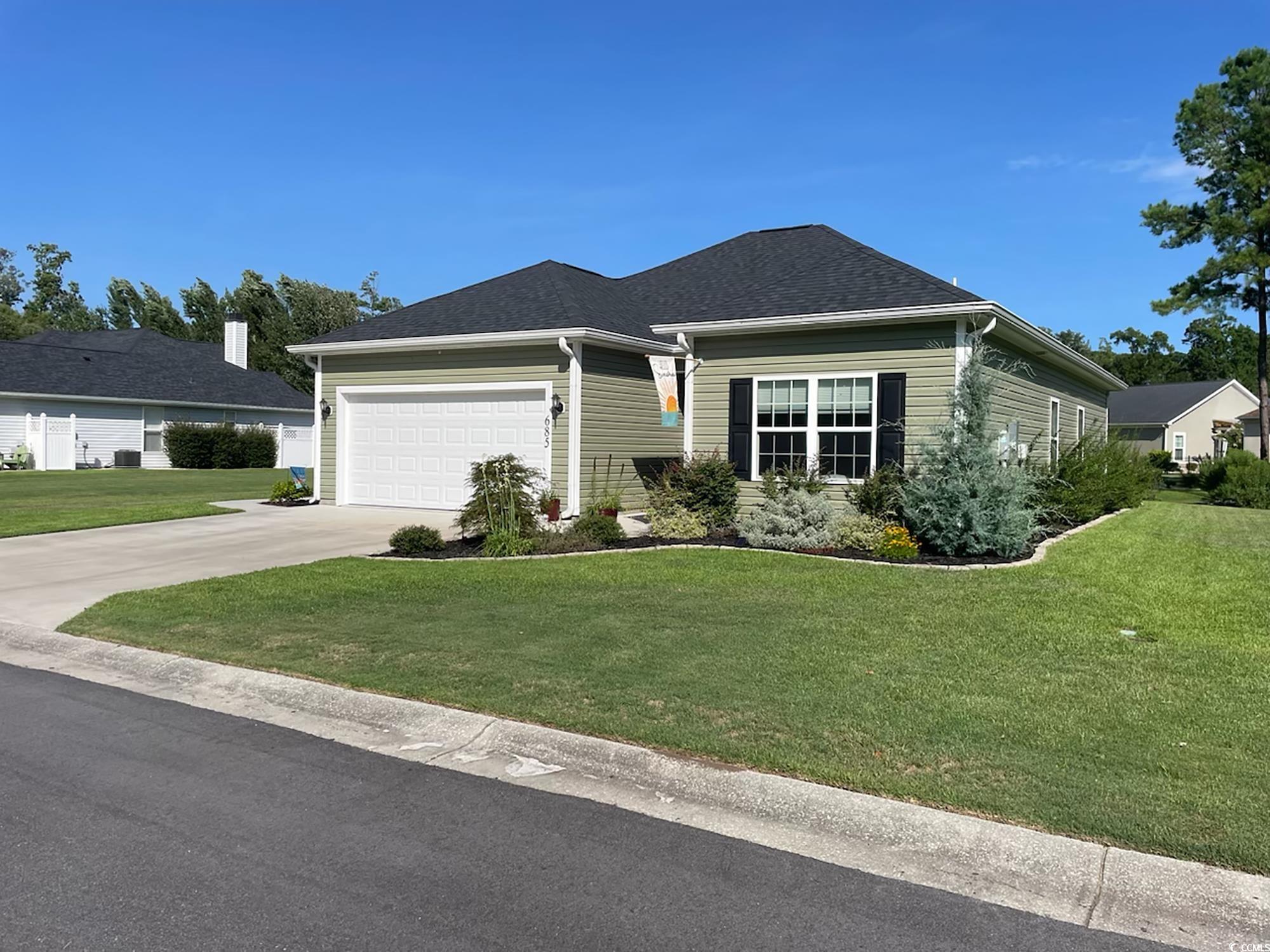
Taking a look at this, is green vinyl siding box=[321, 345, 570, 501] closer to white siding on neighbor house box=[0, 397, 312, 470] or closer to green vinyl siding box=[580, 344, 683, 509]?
green vinyl siding box=[580, 344, 683, 509]

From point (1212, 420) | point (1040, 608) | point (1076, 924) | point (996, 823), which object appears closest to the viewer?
point (1076, 924)

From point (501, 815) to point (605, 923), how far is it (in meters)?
0.97

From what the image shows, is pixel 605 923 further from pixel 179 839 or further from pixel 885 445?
pixel 885 445

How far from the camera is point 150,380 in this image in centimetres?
3759

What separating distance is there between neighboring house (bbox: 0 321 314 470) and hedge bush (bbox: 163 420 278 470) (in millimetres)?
1050

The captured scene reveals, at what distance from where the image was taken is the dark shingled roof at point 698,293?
13.9 metres

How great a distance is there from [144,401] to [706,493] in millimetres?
30861

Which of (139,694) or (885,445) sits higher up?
(885,445)

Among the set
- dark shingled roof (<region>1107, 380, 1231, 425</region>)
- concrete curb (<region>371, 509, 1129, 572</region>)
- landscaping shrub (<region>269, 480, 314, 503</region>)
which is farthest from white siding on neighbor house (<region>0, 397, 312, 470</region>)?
dark shingled roof (<region>1107, 380, 1231, 425</region>)

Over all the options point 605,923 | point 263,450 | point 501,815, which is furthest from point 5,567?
point 263,450

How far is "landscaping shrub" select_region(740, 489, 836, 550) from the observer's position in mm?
11484

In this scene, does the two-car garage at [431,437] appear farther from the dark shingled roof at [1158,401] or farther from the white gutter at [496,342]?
the dark shingled roof at [1158,401]

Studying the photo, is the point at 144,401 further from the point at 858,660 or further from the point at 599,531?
the point at 858,660

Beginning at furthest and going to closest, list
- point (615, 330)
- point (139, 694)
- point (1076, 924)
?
point (615, 330), point (139, 694), point (1076, 924)
